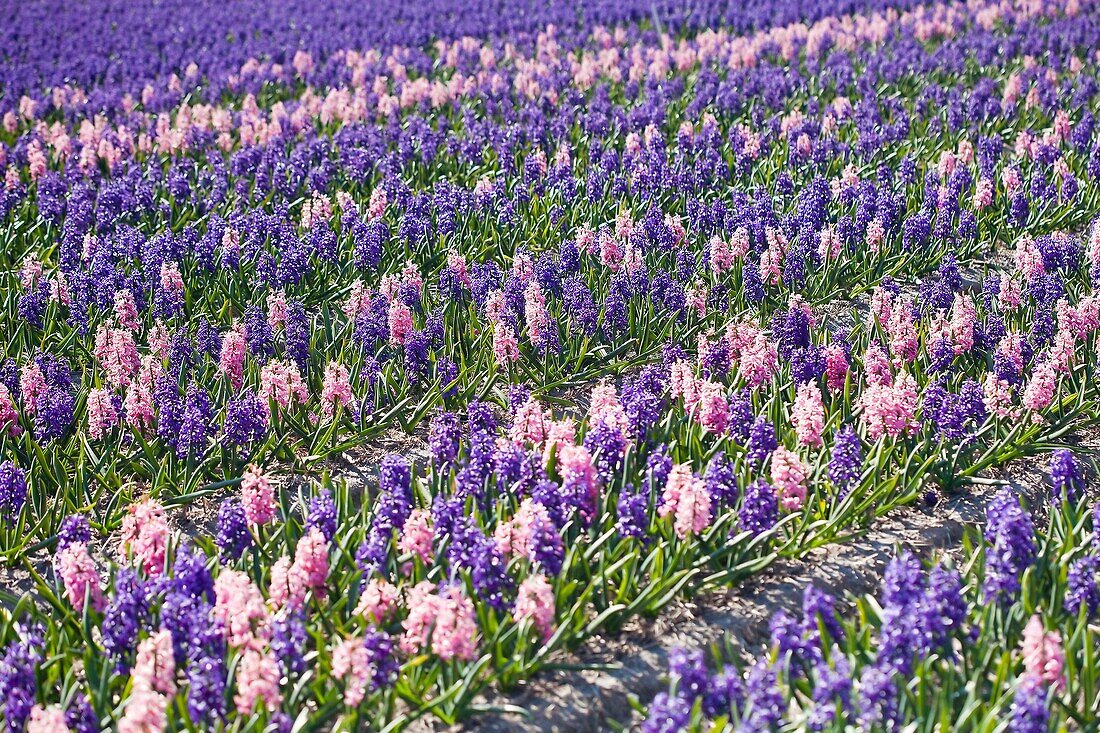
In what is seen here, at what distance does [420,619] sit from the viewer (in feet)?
14.9

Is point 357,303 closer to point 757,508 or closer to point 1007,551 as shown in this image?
point 757,508

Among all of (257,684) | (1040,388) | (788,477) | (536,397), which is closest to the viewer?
(257,684)

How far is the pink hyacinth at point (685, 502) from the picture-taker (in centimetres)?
502

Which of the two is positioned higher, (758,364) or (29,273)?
(29,273)

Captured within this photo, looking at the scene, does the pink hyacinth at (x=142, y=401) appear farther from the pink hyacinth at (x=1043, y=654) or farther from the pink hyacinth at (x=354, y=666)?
the pink hyacinth at (x=1043, y=654)

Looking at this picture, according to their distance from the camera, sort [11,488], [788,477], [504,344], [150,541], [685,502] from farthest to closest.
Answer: [504,344] < [11,488] < [788,477] < [150,541] < [685,502]

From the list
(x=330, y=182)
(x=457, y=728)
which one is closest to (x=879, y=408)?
(x=457, y=728)

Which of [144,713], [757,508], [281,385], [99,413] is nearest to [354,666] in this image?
[144,713]

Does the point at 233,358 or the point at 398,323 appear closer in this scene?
the point at 233,358

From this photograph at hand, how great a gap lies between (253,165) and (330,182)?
808 millimetres

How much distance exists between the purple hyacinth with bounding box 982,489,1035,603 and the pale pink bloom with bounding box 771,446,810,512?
84cm

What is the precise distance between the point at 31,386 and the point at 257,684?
3.40 meters

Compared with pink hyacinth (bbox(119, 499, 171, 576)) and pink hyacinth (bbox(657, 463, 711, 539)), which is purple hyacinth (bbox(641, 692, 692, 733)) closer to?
pink hyacinth (bbox(657, 463, 711, 539))

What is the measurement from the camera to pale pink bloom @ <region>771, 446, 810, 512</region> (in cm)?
543
